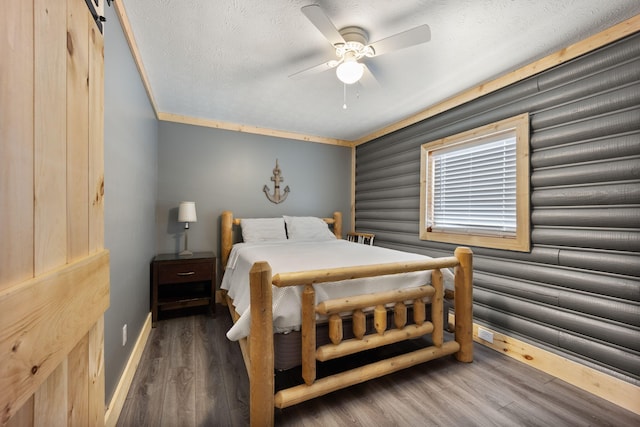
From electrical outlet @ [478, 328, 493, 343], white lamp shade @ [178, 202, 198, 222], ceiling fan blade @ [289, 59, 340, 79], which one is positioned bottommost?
electrical outlet @ [478, 328, 493, 343]

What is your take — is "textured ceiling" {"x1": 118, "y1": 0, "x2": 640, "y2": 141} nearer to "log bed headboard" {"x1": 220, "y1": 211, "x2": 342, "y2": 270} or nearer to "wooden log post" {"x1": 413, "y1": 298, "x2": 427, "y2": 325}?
"log bed headboard" {"x1": 220, "y1": 211, "x2": 342, "y2": 270}

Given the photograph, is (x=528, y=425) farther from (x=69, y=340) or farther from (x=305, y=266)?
(x=69, y=340)

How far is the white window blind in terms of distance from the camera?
2.36 m

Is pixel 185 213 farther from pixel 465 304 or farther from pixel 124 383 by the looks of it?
pixel 465 304

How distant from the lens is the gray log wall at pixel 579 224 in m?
1.68

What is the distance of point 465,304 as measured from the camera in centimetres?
208

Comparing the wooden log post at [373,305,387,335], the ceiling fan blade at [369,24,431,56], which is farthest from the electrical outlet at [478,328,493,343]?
the ceiling fan blade at [369,24,431,56]

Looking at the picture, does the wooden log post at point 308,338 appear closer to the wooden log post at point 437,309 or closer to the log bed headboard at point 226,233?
the wooden log post at point 437,309

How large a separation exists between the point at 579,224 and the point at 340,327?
5.97 ft

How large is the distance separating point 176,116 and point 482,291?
155 inches

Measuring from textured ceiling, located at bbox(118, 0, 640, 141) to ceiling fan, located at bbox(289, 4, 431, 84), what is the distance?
2.8 inches

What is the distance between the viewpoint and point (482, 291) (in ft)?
8.18

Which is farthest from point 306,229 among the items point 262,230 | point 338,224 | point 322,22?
point 322,22

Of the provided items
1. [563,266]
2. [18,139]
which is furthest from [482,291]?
[18,139]
